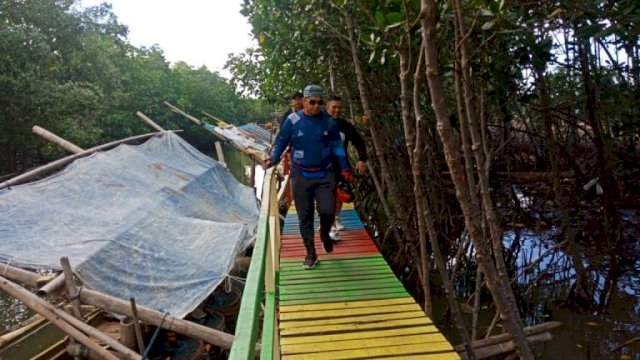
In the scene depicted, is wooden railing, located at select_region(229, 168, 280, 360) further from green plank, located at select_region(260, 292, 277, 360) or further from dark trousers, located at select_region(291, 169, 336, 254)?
dark trousers, located at select_region(291, 169, 336, 254)

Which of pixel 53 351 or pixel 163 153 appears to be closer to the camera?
pixel 53 351

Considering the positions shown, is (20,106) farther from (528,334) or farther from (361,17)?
(528,334)

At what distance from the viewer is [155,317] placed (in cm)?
416

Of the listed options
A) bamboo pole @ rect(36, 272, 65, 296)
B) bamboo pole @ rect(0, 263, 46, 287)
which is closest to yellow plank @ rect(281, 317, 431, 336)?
bamboo pole @ rect(36, 272, 65, 296)

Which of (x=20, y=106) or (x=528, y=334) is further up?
Answer: (x=20, y=106)

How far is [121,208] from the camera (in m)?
5.88

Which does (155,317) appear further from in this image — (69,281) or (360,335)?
(360,335)

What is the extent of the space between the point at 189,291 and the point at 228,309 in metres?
1.63

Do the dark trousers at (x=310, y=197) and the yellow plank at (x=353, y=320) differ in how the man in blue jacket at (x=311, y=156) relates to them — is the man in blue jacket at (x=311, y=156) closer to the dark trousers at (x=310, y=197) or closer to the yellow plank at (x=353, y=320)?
the dark trousers at (x=310, y=197)

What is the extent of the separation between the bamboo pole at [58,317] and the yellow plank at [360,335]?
2.21m

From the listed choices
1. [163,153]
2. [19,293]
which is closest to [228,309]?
[19,293]

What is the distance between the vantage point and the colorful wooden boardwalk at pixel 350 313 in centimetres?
250

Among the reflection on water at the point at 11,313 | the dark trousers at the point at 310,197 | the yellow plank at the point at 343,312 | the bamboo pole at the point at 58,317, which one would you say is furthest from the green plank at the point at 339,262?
the reflection on water at the point at 11,313

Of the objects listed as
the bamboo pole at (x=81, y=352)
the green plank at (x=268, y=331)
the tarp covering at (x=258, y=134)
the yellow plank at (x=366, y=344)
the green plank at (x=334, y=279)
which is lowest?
the bamboo pole at (x=81, y=352)
